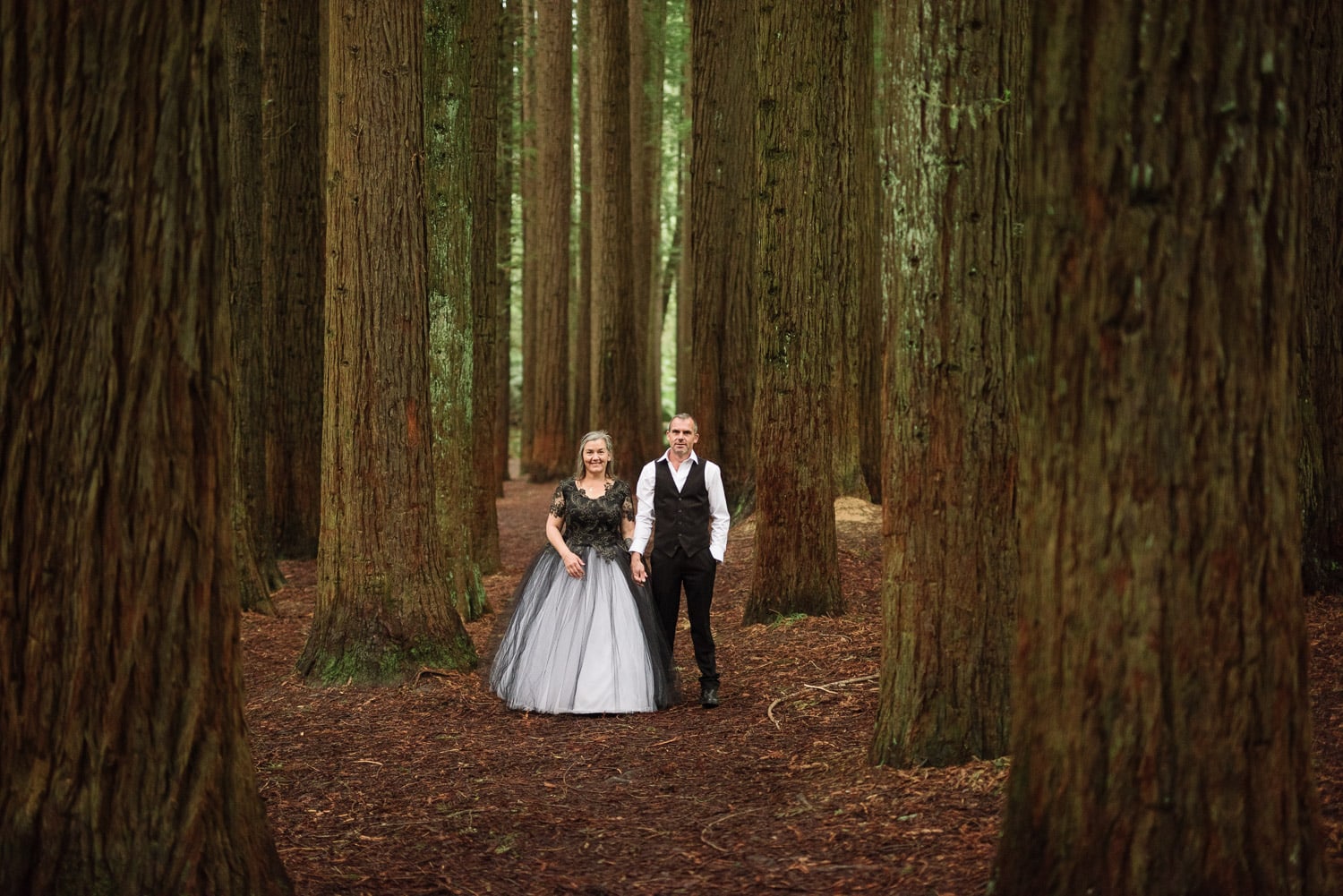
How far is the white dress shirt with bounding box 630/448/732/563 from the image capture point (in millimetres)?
8828

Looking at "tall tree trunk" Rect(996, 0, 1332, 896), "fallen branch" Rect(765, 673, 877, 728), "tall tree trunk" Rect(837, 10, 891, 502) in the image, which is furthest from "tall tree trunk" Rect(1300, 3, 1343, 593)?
"tall tree trunk" Rect(837, 10, 891, 502)

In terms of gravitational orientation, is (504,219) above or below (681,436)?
above

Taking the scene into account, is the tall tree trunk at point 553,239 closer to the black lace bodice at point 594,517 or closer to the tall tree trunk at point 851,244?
the tall tree trunk at point 851,244

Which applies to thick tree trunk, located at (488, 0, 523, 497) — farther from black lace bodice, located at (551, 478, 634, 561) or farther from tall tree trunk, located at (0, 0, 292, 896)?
tall tree trunk, located at (0, 0, 292, 896)

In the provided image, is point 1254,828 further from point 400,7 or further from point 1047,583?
point 400,7

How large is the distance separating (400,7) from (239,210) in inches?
185

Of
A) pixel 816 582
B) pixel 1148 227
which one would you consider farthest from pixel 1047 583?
pixel 816 582

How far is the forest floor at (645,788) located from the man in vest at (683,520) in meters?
0.83

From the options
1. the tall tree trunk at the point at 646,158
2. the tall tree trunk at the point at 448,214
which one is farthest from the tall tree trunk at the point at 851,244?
the tall tree trunk at the point at 646,158

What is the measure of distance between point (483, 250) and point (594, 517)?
5113mm

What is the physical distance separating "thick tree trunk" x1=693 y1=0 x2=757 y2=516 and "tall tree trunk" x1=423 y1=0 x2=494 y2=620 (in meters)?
4.37

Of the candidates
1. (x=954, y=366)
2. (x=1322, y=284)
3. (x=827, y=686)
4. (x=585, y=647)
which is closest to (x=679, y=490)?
(x=585, y=647)

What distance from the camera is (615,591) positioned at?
891cm

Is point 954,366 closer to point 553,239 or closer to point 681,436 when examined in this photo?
point 681,436
